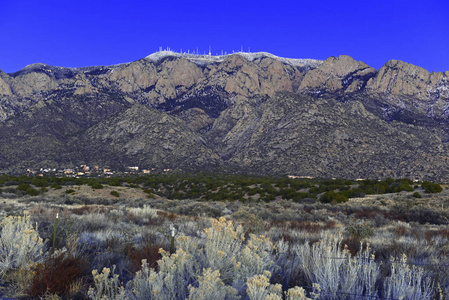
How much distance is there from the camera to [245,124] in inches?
3925

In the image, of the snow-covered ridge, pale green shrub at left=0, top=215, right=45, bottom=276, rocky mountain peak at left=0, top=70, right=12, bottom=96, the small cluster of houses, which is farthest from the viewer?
the snow-covered ridge

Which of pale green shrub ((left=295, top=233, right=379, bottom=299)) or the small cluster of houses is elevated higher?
pale green shrub ((left=295, top=233, right=379, bottom=299))

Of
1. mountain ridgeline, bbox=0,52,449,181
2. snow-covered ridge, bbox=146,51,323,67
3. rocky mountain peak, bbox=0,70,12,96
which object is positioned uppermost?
snow-covered ridge, bbox=146,51,323,67

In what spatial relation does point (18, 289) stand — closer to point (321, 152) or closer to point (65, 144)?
point (321, 152)

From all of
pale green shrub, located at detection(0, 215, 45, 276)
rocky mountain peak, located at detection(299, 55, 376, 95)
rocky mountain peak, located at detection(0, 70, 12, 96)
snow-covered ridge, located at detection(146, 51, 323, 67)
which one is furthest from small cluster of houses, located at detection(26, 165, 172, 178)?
snow-covered ridge, located at detection(146, 51, 323, 67)

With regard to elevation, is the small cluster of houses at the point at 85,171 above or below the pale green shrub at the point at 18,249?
below

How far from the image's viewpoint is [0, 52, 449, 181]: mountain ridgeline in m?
67.9

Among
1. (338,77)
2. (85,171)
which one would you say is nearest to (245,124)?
(85,171)

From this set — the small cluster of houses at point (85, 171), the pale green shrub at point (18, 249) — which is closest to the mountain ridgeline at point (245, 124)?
the small cluster of houses at point (85, 171)

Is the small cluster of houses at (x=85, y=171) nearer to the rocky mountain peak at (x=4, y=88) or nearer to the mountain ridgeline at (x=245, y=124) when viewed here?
the mountain ridgeline at (x=245, y=124)

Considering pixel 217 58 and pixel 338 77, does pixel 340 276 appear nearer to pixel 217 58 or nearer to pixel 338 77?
pixel 338 77

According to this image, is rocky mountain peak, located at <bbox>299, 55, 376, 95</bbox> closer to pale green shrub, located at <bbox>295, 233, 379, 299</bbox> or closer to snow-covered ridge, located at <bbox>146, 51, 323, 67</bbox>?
snow-covered ridge, located at <bbox>146, 51, 323, 67</bbox>

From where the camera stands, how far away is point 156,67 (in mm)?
159750

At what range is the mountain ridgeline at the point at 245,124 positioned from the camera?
6794 cm
